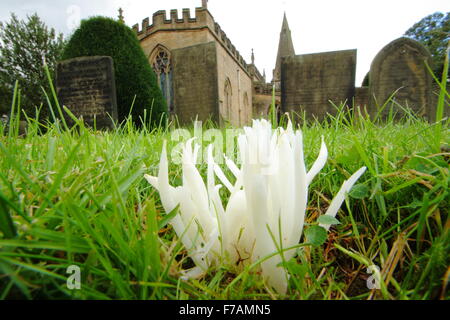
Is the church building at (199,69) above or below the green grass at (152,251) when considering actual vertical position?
above

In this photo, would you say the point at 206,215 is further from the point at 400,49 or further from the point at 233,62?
the point at 233,62

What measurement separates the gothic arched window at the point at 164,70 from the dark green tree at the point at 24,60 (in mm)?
7870

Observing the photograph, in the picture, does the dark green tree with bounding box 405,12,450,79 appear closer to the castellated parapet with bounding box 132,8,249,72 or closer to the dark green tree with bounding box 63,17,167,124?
the castellated parapet with bounding box 132,8,249,72

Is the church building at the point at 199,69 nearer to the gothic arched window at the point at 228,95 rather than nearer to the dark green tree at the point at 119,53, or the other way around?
the gothic arched window at the point at 228,95

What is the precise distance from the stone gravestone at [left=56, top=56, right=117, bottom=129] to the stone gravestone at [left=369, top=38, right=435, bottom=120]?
22.6 feet

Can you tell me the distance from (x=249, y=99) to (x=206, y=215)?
2778cm

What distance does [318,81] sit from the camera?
716cm

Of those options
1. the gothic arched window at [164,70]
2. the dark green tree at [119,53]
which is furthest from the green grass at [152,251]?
the gothic arched window at [164,70]

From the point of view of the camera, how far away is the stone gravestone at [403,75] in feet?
22.5

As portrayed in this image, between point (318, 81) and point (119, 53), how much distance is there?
6.46m

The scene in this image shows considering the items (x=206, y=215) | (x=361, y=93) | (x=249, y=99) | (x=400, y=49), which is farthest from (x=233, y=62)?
(x=206, y=215)

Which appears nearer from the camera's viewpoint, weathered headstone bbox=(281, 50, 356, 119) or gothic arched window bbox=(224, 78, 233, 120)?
weathered headstone bbox=(281, 50, 356, 119)

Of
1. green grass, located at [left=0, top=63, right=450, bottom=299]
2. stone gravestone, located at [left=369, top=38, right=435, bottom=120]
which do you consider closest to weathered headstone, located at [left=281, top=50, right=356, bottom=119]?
stone gravestone, located at [left=369, top=38, right=435, bottom=120]

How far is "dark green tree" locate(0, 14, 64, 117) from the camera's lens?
1909 cm
